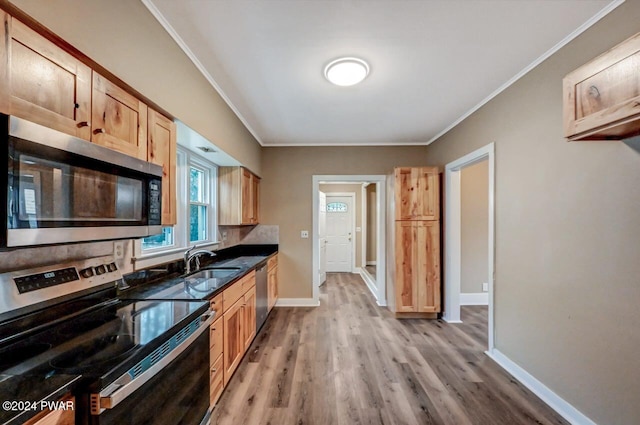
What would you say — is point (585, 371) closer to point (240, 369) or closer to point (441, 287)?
point (441, 287)

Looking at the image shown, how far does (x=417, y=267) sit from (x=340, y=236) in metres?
3.45

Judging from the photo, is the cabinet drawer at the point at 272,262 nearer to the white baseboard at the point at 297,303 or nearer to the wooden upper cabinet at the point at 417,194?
the white baseboard at the point at 297,303

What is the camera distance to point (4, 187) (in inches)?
30.7

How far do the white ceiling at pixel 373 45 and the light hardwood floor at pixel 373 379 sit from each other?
2.64m

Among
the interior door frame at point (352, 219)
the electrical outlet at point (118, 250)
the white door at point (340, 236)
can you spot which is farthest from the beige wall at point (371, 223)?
the electrical outlet at point (118, 250)

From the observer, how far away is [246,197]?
12.1ft

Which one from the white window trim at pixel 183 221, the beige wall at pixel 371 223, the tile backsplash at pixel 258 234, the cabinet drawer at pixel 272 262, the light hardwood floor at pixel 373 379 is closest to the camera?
the light hardwood floor at pixel 373 379

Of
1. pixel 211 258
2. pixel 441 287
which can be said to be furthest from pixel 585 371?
pixel 211 258

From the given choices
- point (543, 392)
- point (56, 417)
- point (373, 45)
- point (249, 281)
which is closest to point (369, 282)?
point (249, 281)

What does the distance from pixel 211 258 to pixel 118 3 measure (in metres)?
2.49

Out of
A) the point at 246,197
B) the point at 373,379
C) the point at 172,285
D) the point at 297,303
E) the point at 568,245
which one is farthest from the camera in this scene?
the point at 297,303

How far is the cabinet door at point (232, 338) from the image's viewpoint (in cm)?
209

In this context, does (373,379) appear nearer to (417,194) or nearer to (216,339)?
(216,339)

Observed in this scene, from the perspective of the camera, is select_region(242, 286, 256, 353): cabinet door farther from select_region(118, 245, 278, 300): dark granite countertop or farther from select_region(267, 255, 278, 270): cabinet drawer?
select_region(267, 255, 278, 270): cabinet drawer
